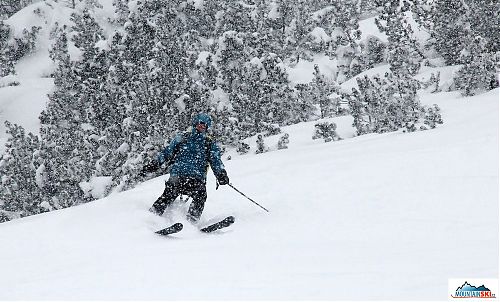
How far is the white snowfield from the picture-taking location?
3598 mm

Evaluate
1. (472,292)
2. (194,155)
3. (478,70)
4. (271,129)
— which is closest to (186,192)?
(194,155)

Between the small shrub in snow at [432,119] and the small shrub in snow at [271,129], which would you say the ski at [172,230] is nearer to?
the small shrub in snow at [432,119]

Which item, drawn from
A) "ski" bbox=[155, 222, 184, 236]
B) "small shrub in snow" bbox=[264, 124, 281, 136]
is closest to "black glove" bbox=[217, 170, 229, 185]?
"ski" bbox=[155, 222, 184, 236]

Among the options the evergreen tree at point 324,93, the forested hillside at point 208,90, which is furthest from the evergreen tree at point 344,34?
the evergreen tree at point 324,93

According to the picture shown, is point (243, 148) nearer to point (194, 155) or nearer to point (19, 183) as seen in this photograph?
point (194, 155)

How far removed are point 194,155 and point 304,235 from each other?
6.63ft

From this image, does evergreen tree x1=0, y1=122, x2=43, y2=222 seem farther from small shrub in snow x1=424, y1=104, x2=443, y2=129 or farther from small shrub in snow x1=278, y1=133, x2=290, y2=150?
small shrub in snow x1=424, y1=104, x2=443, y2=129

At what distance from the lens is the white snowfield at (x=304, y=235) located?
3598 mm

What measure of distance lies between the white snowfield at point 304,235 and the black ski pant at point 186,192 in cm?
18

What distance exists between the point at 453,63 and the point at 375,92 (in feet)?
19.1

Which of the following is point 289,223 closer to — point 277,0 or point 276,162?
point 276,162

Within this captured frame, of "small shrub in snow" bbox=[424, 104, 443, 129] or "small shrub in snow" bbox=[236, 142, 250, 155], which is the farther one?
"small shrub in snow" bbox=[236, 142, 250, 155]

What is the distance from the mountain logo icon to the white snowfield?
91 millimetres

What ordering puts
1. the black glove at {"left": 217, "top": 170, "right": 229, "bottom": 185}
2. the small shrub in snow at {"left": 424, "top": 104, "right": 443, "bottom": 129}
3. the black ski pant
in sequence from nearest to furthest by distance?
the black ski pant
the black glove at {"left": 217, "top": 170, "right": 229, "bottom": 185}
the small shrub in snow at {"left": 424, "top": 104, "right": 443, "bottom": 129}
